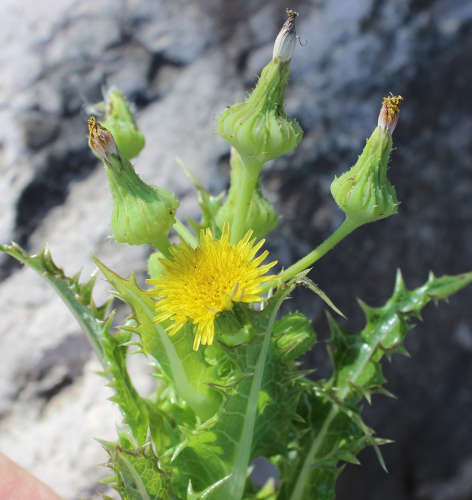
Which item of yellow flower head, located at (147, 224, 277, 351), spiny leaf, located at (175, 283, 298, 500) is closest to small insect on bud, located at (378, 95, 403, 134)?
yellow flower head, located at (147, 224, 277, 351)

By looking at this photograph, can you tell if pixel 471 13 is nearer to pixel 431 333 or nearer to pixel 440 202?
pixel 440 202

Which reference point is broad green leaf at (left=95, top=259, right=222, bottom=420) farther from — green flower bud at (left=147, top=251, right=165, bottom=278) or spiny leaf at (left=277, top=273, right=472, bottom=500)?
spiny leaf at (left=277, top=273, right=472, bottom=500)

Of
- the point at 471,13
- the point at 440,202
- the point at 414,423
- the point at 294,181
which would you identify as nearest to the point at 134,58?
the point at 294,181

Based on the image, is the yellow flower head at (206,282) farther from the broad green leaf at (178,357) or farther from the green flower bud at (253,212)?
the green flower bud at (253,212)

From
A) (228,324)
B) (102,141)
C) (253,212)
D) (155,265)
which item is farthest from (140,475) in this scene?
(102,141)

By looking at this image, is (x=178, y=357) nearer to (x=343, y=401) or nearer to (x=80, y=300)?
(x=80, y=300)
